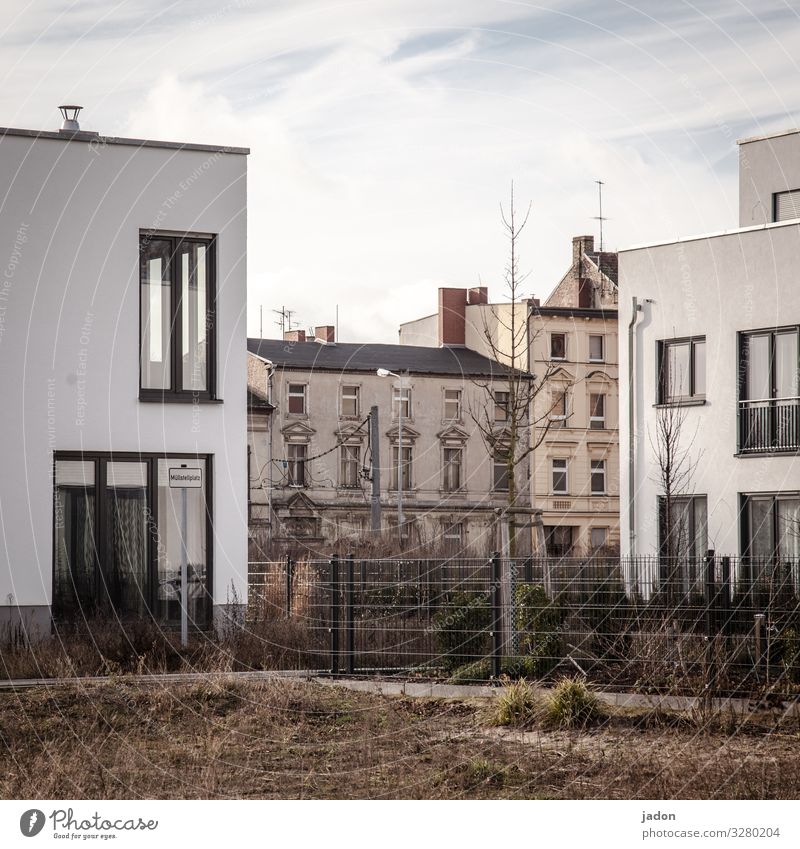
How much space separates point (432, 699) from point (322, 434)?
168ft

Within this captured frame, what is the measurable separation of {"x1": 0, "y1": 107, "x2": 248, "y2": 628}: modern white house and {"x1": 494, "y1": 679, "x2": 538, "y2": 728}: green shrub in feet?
21.4

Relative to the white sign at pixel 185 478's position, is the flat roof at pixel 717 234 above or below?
above

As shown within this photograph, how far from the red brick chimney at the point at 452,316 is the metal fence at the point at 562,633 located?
50.6 metres

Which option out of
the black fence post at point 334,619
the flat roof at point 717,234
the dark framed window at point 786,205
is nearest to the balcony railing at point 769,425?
the flat roof at point 717,234

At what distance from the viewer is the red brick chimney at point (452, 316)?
234ft

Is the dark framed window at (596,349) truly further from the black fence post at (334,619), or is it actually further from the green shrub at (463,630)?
the green shrub at (463,630)

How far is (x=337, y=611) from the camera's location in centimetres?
1841

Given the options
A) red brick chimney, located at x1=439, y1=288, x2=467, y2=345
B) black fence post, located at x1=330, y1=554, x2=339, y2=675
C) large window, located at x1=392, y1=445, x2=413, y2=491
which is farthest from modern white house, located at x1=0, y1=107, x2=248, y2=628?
red brick chimney, located at x1=439, y1=288, x2=467, y2=345

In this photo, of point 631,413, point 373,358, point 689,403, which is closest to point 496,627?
point 689,403

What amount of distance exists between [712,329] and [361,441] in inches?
1547

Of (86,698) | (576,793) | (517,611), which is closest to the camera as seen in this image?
(576,793)

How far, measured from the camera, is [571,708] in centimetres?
1368

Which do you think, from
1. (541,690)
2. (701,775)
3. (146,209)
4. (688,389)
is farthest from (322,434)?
(701,775)

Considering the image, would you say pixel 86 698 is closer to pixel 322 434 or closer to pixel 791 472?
pixel 791 472
